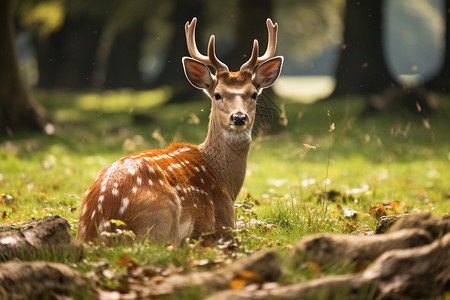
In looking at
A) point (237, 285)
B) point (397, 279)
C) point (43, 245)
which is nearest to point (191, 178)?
point (43, 245)

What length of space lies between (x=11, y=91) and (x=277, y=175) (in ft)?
21.1

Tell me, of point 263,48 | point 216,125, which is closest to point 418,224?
point 216,125

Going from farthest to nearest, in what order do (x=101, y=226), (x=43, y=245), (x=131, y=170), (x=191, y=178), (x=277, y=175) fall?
(x=277, y=175) → (x=191, y=178) → (x=131, y=170) → (x=101, y=226) → (x=43, y=245)

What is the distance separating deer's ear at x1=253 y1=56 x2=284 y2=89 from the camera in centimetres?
640

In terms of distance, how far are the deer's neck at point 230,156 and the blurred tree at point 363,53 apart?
469 inches

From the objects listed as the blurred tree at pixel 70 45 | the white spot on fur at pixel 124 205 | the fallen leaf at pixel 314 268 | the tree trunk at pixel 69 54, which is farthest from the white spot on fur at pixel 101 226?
the tree trunk at pixel 69 54

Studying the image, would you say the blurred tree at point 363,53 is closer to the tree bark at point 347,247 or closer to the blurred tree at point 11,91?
the blurred tree at point 11,91

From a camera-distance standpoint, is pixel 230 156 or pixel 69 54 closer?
pixel 230 156

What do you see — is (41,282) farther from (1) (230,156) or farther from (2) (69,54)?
(2) (69,54)

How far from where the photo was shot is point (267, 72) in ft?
21.4

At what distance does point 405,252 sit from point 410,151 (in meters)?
9.06

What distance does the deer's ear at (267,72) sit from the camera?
6.40 meters

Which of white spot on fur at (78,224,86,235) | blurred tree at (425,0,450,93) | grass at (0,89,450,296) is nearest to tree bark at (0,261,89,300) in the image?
grass at (0,89,450,296)

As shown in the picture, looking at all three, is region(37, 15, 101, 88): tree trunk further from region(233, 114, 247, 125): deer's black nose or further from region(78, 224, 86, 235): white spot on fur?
region(78, 224, 86, 235): white spot on fur
